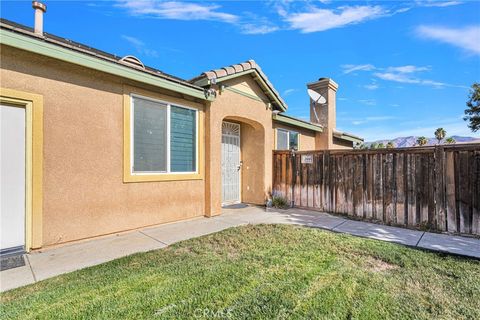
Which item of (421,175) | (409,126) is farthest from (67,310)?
(409,126)

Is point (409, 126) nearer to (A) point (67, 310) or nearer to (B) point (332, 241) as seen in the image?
(B) point (332, 241)

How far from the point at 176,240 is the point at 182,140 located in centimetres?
273

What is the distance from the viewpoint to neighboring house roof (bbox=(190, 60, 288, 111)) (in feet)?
21.2

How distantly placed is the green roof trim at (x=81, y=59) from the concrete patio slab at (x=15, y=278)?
3.46m

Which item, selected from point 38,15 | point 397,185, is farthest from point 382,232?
point 38,15

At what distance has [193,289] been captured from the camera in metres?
2.81

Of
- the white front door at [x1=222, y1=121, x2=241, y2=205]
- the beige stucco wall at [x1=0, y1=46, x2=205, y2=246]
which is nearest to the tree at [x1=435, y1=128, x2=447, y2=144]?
the white front door at [x1=222, y1=121, x2=241, y2=205]

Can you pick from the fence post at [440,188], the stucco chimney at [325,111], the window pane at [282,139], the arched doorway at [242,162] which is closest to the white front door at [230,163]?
the arched doorway at [242,162]

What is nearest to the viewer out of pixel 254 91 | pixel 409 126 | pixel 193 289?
pixel 193 289

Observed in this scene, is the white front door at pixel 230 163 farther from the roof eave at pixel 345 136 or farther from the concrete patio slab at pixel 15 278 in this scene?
the roof eave at pixel 345 136

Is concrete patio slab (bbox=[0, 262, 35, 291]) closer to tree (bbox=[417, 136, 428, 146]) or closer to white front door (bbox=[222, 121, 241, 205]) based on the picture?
white front door (bbox=[222, 121, 241, 205])

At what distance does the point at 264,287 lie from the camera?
2.87 meters

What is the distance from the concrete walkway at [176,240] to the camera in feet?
11.2

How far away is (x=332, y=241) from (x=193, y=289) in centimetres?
304
